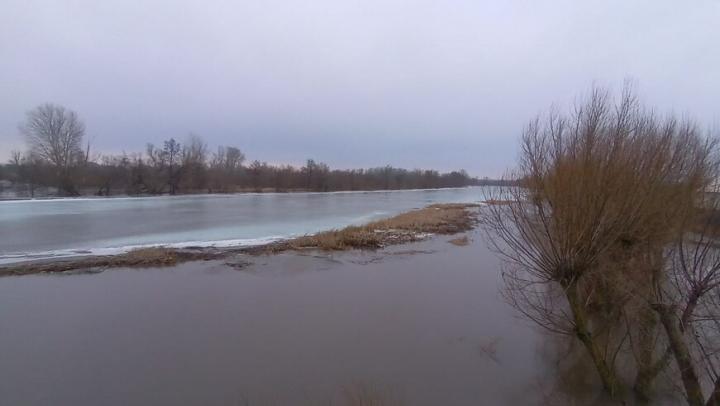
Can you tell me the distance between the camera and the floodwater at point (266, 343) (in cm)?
573

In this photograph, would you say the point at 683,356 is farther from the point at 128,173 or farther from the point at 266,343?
the point at 128,173

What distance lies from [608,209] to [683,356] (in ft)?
6.53

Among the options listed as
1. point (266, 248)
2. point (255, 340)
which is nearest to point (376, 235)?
point (266, 248)

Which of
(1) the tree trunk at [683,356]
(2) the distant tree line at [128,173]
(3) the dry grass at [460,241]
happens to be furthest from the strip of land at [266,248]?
(2) the distant tree line at [128,173]

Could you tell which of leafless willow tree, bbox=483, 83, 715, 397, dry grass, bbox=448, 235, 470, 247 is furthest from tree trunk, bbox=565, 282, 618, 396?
dry grass, bbox=448, 235, 470, 247

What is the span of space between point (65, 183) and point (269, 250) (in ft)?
196

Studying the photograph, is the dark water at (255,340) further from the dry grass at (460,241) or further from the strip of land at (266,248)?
the dry grass at (460,241)

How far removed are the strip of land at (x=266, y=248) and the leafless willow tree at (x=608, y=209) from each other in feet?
40.2

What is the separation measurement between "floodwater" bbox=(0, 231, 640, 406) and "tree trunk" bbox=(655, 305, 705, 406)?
1.61 metres

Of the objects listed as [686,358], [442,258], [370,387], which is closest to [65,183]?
[442,258]

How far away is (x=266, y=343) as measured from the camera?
7301mm

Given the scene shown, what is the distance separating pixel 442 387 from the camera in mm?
5992

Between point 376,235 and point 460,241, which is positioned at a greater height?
point 376,235

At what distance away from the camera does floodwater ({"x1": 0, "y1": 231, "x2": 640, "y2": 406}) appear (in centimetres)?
573
